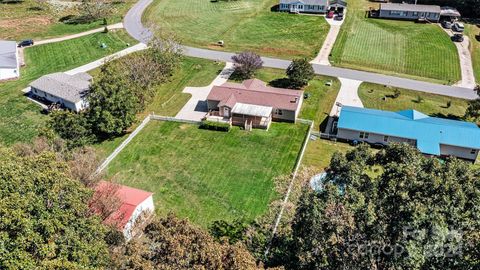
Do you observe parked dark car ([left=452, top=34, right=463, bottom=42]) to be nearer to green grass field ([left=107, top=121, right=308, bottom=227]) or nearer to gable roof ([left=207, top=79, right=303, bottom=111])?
gable roof ([left=207, top=79, right=303, bottom=111])

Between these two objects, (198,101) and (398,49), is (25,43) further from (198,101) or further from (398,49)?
(398,49)

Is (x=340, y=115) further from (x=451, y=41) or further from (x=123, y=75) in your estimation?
(x=451, y=41)

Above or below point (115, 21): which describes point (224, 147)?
below

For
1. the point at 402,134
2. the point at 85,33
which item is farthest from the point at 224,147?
the point at 85,33

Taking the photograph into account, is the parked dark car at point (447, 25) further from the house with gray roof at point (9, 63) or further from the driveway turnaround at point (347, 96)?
the house with gray roof at point (9, 63)

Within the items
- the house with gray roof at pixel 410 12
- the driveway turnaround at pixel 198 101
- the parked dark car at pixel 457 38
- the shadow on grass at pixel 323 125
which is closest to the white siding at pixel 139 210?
the driveway turnaround at pixel 198 101

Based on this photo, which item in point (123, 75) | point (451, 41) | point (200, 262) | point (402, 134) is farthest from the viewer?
point (451, 41)
